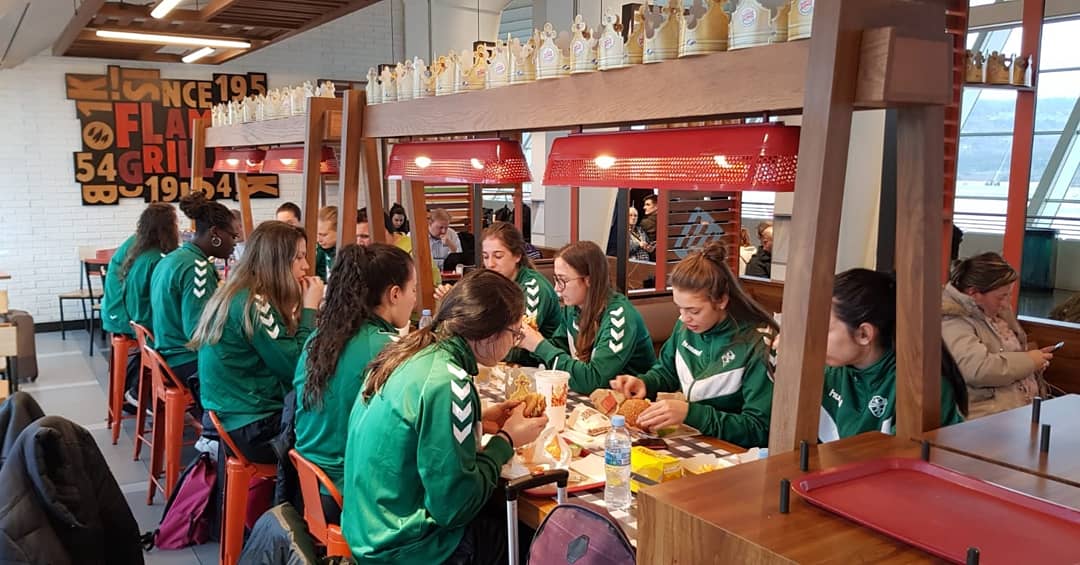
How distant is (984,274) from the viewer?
418 cm

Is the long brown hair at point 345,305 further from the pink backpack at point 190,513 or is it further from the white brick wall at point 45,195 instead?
the white brick wall at point 45,195

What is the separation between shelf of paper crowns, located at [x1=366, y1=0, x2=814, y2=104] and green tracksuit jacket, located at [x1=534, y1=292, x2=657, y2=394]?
1.18m

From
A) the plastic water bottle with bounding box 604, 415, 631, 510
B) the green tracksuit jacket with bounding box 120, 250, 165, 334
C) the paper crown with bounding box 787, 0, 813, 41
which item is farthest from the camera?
the green tracksuit jacket with bounding box 120, 250, 165, 334

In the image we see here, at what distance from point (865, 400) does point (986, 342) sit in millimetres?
1839

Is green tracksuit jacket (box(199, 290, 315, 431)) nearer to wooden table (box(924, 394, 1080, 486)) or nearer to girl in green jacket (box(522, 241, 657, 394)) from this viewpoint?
girl in green jacket (box(522, 241, 657, 394))

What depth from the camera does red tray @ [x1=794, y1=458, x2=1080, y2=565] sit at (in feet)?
3.69

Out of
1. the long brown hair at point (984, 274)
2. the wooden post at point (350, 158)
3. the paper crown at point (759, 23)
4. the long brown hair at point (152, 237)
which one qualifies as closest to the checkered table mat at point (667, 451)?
the paper crown at point (759, 23)

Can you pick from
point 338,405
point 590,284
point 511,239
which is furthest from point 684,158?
point 511,239

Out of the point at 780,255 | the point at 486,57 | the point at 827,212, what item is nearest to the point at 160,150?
the point at 780,255

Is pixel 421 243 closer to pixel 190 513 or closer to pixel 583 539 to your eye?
pixel 190 513

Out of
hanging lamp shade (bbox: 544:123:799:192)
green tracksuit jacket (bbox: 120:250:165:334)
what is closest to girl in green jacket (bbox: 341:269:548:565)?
hanging lamp shade (bbox: 544:123:799:192)

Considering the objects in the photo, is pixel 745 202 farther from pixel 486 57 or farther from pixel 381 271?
pixel 381 271

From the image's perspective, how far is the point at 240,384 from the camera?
3754 millimetres

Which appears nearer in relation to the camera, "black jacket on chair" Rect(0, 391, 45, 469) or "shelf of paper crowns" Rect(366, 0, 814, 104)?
"shelf of paper crowns" Rect(366, 0, 814, 104)
